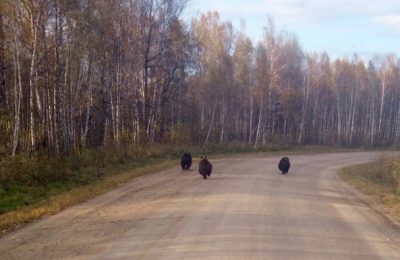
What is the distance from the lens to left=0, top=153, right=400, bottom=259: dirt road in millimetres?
8273

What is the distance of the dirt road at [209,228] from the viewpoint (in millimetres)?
8273

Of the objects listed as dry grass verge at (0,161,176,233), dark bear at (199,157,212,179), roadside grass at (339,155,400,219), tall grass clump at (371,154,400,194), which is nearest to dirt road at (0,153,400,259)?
dry grass verge at (0,161,176,233)

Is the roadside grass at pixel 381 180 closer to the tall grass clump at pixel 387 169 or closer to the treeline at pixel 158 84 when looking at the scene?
the tall grass clump at pixel 387 169

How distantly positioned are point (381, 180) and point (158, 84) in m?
17.7

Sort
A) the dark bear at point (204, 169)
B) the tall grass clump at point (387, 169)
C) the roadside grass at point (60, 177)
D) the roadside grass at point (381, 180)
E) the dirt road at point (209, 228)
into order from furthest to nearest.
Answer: the tall grass clump at point (387, 169), the dark bear at point (204, 169), the roadside grass at point (381, 180), the roadside grass at point (60, 177), the dirt road at point (209, 228)

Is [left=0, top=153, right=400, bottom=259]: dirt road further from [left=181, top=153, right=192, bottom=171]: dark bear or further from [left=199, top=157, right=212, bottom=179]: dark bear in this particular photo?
[left=181, top=153, right=192, bottom=171]: dark bear

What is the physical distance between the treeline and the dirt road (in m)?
7.70

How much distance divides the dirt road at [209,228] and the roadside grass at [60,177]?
2.64ft

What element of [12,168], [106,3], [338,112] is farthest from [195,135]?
[338,112]

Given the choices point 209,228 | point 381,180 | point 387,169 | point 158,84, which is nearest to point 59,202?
point 209,228

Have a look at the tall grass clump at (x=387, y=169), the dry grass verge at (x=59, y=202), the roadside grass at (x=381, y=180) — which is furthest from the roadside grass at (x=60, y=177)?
the tall grass clump at (x=387, y=169)

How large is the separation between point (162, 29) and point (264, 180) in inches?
741

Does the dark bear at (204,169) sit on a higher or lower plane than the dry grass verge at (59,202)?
higher

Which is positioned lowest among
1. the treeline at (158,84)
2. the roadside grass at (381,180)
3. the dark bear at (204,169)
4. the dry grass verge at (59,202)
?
the dry grass verge at (59,202)
